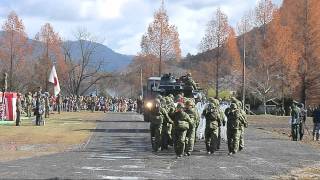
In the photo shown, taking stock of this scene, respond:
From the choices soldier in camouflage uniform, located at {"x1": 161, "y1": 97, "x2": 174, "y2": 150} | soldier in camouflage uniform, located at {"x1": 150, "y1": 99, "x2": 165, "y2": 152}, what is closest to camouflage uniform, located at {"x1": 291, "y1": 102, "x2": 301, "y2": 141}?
soldier in camouflage uniform, located at {"x1": 161, "y1": 97, "x2": 174, "y2": 150}

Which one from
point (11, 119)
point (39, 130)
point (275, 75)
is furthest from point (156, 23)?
point (39, 130)

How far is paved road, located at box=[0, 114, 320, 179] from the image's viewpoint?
548 inches

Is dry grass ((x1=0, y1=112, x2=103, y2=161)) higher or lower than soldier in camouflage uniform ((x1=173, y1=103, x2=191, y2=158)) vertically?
lower

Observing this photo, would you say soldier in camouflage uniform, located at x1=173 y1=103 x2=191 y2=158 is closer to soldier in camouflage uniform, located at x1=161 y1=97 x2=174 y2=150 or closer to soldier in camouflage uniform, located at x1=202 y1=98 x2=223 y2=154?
soldier in camouflage uniform, located at x1=202 y1=98 x2=223 y2=154

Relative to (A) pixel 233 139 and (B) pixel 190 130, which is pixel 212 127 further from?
(B) pixel 190 130

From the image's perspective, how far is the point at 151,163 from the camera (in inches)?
643

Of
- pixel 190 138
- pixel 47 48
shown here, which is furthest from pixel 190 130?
pixel 47 48

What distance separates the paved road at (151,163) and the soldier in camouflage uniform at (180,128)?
0.34m

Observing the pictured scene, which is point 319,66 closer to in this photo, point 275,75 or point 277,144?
point 275,75

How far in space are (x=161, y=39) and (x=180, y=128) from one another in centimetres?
4996

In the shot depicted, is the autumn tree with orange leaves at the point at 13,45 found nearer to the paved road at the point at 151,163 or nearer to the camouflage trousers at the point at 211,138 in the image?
the paved road at the point at 151,163

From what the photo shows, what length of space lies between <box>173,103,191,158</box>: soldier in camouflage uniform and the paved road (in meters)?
0.34

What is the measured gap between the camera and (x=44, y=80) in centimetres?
8338

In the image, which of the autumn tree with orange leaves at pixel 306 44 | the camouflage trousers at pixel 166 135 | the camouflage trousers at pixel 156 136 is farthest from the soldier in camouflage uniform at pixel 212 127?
the autumn tree with orange leaves at pixel 306 44
